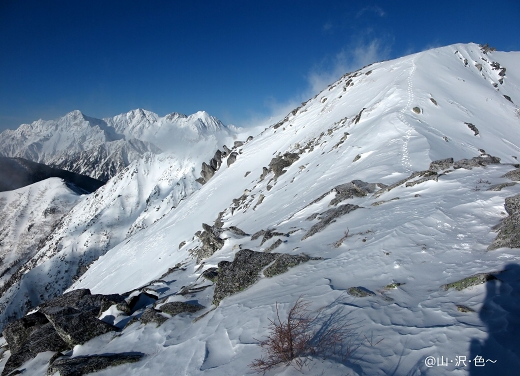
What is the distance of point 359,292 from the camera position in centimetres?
609

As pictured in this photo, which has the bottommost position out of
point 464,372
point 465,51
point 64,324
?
point 464,372

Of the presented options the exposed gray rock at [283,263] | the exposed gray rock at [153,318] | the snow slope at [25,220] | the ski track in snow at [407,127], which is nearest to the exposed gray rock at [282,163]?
the ski track in snow at [407,127]

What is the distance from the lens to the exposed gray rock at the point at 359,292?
604 centimetres

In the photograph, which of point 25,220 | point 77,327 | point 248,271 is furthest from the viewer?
point 25,220

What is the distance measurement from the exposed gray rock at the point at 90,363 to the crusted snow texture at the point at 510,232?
29.4 feet

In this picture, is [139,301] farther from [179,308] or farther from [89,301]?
[179,308]

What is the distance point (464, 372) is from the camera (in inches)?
147

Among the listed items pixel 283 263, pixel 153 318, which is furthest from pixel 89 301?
pixel 283 263

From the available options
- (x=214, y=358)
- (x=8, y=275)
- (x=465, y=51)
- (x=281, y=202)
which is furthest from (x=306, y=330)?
(x=8, y=275)

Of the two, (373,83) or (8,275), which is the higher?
(373,83)

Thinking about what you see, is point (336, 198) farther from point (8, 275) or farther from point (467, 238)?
point (8, 275)

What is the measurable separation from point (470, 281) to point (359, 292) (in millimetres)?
2080

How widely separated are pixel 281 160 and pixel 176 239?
16251 millimetres

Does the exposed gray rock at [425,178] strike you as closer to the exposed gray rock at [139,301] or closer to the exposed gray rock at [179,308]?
the exposed gray rock at [179,308]
